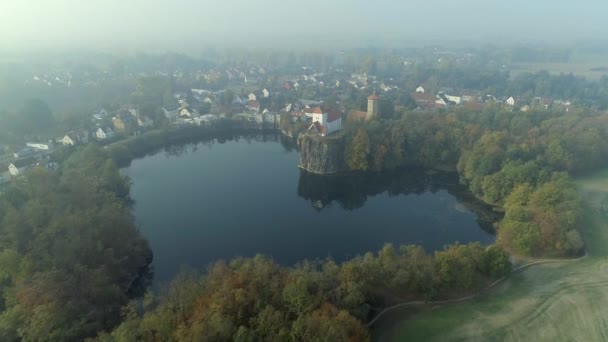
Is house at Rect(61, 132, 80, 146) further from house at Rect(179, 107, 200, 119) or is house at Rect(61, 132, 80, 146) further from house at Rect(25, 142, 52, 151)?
house at Rect(179, 107, 200, 119)

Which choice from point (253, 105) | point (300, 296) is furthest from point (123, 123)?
point (300, 296)

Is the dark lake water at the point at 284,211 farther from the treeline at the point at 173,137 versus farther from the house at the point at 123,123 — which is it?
the house at the point at 123,123

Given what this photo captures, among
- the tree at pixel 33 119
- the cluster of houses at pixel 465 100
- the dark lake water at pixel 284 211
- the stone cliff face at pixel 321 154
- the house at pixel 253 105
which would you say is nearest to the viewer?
the dark lake water at pixel 284 211

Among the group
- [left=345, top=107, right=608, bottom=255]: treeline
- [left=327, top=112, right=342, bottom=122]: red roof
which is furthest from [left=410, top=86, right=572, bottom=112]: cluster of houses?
[left=327, top=112, right=342, bottom=122]: red roof

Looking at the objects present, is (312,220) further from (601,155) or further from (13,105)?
(13,105)

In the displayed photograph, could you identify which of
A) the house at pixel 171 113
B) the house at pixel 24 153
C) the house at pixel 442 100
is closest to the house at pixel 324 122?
the house at pixel 171 113

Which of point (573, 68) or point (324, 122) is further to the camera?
point (573, 68)

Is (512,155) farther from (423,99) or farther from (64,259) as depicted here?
(64,259)
